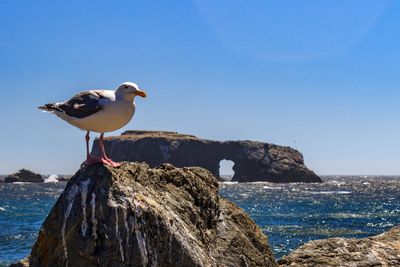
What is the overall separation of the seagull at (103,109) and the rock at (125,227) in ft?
1.53

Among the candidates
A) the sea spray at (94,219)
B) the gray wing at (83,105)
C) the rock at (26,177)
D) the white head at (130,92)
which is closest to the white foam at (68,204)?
the sea spray at (94,219)

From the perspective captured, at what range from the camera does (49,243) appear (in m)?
7.46

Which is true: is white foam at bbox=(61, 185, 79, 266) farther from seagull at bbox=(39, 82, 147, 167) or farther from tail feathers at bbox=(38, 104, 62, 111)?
tail feathers at bbox=(38, 104, 62, 111)

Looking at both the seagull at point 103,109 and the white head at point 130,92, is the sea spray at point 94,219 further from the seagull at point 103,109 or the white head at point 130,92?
the white head at point 130,92

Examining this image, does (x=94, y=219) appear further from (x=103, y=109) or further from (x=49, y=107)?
(x=49, y=107)

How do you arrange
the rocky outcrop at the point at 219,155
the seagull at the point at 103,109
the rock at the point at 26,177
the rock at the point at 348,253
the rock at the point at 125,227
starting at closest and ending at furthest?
the rock at the point at 125,227 → the seagull at the point at 103,109 → the rock at the point at 348,253 → the rocky outcrop at the point at 219,155 → the rock at the point at 26,177

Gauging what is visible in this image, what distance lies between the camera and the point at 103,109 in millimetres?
8055

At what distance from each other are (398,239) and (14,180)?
16963 centimetres

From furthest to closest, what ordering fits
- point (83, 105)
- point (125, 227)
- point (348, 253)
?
point (348, 253) < point (83, 105) < point (125, 227)

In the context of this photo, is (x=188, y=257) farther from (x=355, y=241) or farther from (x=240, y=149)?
(x=240, y=149)

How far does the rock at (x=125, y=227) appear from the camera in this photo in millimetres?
7223

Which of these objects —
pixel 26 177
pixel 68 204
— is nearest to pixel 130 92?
pixel 68 204

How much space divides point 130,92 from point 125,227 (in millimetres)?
1931

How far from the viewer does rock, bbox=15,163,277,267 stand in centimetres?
722
